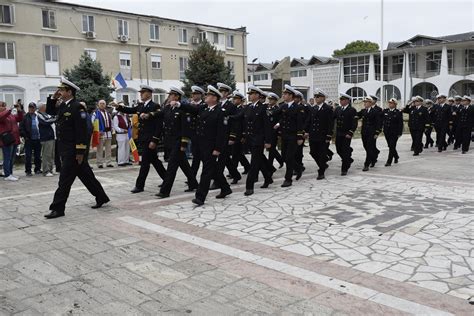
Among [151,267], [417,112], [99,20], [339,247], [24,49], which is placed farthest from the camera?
[99,20]

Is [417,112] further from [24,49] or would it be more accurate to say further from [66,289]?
[24,49]

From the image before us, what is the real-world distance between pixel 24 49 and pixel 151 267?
33298mm

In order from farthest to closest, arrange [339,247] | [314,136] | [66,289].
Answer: [314,136]
[339,247]
[66,289]

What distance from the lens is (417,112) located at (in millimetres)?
15562

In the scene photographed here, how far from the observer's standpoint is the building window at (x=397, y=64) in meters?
47.0

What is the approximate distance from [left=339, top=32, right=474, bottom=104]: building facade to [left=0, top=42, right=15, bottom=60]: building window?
29714 millimetres

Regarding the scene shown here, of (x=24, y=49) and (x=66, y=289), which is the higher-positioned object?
(x=24, y=49)

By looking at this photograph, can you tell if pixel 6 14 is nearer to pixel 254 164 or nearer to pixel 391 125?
pixel 391 125

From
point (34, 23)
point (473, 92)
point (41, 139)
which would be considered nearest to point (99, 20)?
point (34, 23)

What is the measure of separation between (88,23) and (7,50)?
670 cm

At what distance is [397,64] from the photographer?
155 ft

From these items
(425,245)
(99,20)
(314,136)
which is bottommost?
(425,245)

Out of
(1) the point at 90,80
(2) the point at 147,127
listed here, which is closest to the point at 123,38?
(1) the point at 90,80

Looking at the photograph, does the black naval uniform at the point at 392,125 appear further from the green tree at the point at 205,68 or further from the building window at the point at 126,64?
the building window at the point at 126,64
